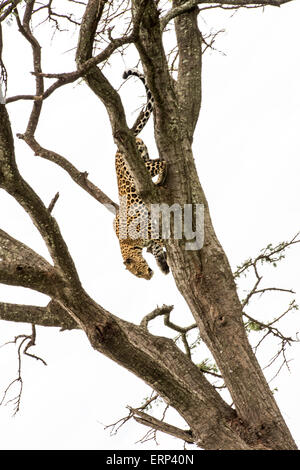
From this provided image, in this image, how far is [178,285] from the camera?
15.7 feet

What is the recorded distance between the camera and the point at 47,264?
13.6 feet

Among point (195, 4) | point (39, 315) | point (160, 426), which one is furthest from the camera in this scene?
point (195, 4)

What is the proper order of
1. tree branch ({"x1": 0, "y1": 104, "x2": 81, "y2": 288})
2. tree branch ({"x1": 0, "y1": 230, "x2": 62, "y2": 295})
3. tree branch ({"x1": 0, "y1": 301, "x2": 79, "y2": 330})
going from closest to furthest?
tree branch ({"x1": 0, "y1": 104, "x2": 81, "y2": 288})
tree branch ({"x1": 0, "y1": 230, "x2": 62, "y2": 295})
tree branch ({"x1": 0, "y1": 301, "x2": 79, "y2": 330})

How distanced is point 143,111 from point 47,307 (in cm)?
222

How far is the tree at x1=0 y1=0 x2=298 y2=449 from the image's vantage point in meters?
3.95

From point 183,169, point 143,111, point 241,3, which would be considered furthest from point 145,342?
point 241,3

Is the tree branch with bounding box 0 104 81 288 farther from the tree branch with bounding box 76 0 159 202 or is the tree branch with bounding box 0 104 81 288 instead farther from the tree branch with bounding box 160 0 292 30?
the tree branch with bounding box 160 0 292 30

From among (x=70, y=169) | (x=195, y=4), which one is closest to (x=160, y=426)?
(x=70, y=169)

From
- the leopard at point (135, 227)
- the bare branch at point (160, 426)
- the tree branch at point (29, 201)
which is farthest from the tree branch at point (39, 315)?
the leopard at point (135, 227)

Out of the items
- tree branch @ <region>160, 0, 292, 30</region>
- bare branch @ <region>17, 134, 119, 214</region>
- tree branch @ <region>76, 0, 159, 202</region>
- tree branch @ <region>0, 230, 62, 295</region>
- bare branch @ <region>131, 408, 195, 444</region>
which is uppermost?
tree branch @ <region>160, 0, 292, 30</region>

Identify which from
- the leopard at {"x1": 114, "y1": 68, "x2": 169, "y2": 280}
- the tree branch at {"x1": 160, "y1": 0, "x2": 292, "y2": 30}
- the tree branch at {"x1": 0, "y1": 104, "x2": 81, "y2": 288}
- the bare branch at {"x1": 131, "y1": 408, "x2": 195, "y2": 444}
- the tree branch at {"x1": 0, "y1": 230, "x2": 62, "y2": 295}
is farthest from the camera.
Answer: the leopard at {"x1": 114, "y1": 68, "x2": 169, "y2": 280}

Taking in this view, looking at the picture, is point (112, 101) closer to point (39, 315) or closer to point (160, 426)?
point (39, 315)

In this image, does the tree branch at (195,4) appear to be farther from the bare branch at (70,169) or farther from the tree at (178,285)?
the bare branch at (70,169)

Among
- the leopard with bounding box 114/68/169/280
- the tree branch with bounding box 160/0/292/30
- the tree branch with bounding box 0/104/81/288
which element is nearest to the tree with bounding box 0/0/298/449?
the tree branch with bounding box 0/104/81/288
